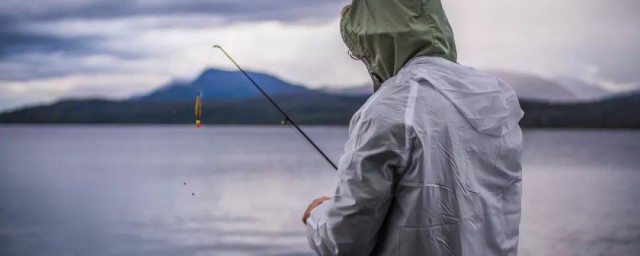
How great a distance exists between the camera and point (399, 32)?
5.16 feet

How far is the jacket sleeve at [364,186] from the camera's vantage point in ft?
4.64

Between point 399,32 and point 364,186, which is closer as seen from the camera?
point 364,186

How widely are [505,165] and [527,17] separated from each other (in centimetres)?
1178

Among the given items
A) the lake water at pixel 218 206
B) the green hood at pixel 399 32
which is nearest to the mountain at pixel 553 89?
the lake water at pixel 218 206

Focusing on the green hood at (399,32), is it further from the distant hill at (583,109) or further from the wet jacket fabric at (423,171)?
the distant hill at (583,109)

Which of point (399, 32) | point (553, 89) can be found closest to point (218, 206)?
point (553, 89)

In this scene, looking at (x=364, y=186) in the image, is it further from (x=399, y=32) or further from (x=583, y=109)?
(x=583, y=109)

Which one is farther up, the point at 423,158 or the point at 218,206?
the point at 423,158

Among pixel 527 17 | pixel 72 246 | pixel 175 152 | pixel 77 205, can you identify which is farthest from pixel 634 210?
pixel 175 152

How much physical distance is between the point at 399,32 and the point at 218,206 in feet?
49.0

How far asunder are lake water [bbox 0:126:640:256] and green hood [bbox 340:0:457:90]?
7619 mm

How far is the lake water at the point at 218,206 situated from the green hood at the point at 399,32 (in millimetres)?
7619

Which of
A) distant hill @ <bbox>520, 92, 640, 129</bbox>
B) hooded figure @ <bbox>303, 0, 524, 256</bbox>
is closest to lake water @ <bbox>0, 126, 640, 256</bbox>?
distant hill @ <bbox>520, 92, 640, 129</bbox>

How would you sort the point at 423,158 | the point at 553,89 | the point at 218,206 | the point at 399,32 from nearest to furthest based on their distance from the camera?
1. the point at 423,158
2. the point at 399,32
3. the point at 553,89
4. the point at 218,206
